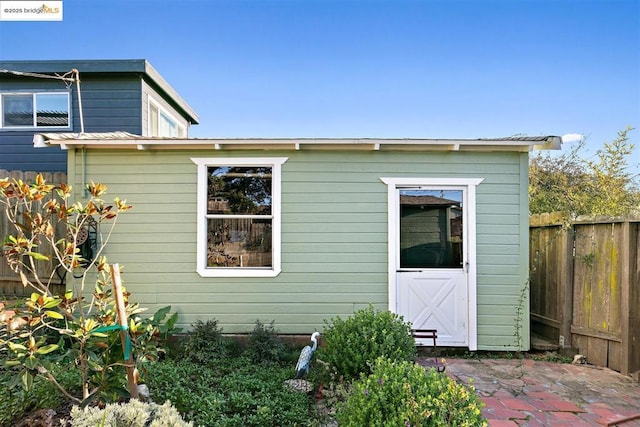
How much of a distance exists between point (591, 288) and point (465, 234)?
1516mm

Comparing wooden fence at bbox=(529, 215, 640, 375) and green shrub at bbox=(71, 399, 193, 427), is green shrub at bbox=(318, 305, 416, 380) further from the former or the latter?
wooden fence at bbox=(529, 215, 640, 375)

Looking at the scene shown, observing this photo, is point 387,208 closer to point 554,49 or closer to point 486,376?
point 486,376

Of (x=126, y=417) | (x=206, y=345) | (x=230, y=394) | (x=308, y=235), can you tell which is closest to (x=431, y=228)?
(x=308, y=235)

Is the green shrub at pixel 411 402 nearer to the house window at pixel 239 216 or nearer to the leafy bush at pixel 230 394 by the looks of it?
the leafy bush at pixel 230 394

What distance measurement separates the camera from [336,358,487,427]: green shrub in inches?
68.1

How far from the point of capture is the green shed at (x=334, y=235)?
4.25 m

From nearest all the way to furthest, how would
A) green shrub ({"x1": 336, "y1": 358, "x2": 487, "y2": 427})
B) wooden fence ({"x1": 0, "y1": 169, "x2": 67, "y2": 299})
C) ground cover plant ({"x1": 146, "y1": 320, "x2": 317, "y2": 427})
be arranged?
1. green shrub ({"x1": 336, "y1": 358, "x2": 487, "y2": 427})
2. ground cover plant ({"x1": 146, "y1": 320, "x2": 317, "y2": 427})
3. wooden fence ({"x1": 0, "y1": 169, "x2": 67, "y2": 299})

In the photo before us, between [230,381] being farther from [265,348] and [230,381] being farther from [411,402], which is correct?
[411,402]

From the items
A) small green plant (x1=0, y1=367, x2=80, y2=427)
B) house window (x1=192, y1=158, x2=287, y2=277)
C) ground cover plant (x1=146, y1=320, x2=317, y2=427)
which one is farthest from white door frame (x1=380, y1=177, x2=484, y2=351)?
small green plant (x1=0, y1=367, x2=80, y2=427)

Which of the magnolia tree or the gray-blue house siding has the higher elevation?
the gray-blue house siding

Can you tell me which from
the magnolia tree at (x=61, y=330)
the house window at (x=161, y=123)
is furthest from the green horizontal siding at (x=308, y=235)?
the house window at (x=161, y=123)

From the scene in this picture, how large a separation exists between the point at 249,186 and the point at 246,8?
511 centimetres

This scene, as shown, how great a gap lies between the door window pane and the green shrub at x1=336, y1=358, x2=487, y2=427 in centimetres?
240

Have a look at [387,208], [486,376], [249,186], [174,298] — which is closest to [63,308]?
[174,298]
